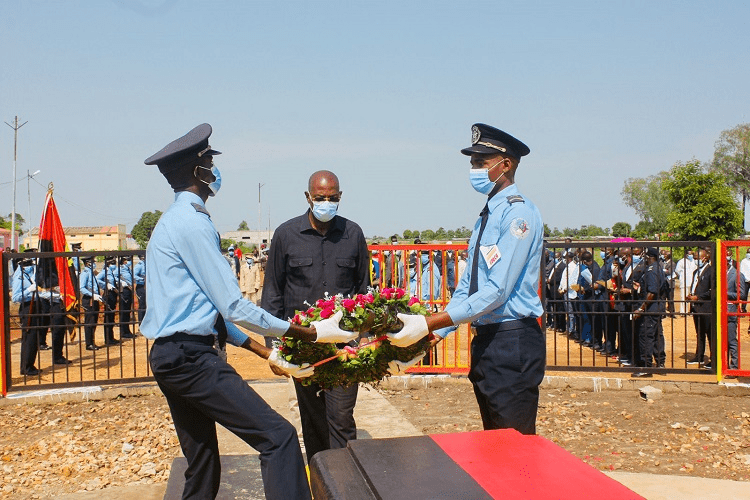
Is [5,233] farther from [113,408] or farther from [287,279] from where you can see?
[287,279]

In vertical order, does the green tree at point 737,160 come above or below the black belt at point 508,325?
above

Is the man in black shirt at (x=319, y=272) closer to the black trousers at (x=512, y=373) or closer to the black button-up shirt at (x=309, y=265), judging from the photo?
the black button-up shirt at (x=309, y=265)

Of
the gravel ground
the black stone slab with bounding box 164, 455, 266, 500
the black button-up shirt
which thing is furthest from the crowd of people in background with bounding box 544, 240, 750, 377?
the black stone slab with bounding box 164, 455, 266, 500

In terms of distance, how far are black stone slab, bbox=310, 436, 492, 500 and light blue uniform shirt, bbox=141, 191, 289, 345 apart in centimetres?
106

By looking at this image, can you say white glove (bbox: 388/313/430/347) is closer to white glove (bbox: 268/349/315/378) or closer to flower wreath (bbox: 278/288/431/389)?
flower wreath (bbox: 278/288/431/389)

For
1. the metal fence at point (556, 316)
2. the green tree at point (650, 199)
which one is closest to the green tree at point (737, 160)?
the green tree at point (650, 199)

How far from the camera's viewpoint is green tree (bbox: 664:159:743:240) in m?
37.9

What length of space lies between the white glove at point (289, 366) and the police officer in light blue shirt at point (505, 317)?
1.59 ft

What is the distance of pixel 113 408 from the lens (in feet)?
28.5

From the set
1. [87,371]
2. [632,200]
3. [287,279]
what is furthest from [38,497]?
[632,200]

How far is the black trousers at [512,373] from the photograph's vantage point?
3.63m

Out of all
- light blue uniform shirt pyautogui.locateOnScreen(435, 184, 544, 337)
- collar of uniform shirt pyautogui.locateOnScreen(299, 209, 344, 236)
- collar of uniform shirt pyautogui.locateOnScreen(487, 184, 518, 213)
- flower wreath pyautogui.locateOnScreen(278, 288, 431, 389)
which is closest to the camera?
light blue uniform shirt pyautogui.locateOnScreen(435, 184, 544, 337)

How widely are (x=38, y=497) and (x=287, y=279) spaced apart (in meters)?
2.55

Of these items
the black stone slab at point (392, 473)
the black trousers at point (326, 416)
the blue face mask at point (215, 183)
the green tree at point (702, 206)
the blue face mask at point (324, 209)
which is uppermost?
the green tree at point (702, 206)
